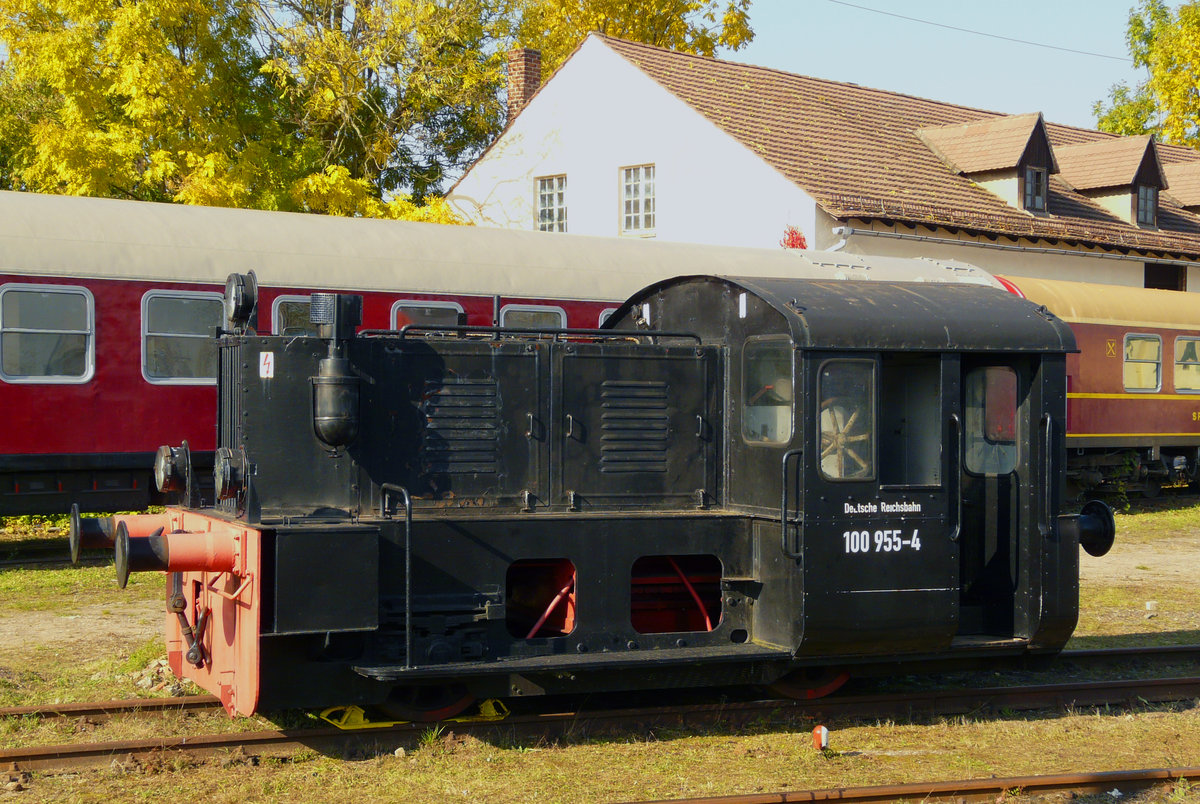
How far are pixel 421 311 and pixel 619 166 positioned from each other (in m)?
13.7

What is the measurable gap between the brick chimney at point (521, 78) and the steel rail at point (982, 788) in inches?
949

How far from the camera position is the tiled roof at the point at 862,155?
22750mm

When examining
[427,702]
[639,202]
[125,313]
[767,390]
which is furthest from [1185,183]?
[427,702]

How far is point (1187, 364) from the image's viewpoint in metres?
19.8

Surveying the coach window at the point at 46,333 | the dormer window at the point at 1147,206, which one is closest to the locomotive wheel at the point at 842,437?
the coach window at the point at 46,333

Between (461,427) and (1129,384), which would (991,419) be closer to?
(461,427)

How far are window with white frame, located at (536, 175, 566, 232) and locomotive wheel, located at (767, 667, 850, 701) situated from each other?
20.1 m

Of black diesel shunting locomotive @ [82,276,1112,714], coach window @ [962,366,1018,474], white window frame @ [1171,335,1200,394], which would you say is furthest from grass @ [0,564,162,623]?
white window frame @ [1171,335,1200,394]

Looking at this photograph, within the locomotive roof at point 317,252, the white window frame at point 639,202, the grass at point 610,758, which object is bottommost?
the grass at point 610,758

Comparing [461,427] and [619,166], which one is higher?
[619,166]

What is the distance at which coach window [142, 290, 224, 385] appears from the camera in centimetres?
1173

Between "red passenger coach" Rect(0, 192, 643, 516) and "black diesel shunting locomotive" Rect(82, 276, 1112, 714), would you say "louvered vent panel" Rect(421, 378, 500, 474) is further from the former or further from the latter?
"red passenger coach" Rect(0, 192, 643, 516)

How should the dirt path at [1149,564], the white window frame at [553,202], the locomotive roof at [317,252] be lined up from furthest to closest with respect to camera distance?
the white window frame at [553,202]
the dirt path at [1149,564]
the locomotive roof at [317,252]

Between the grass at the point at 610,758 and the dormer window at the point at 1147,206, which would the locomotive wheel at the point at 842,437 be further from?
the dormer window at the point at 1147,206
